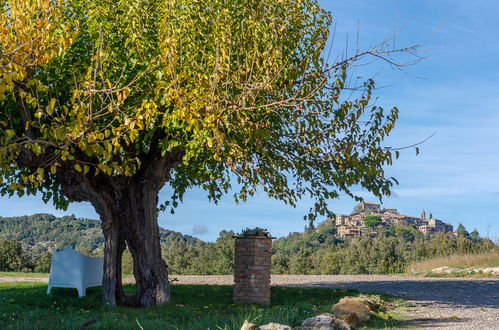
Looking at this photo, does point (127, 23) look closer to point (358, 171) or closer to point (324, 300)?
point (358, 171)

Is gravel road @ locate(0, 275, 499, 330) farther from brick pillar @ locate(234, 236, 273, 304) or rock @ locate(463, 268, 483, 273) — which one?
brick pillar @ locate(234, 236, 273, 304)

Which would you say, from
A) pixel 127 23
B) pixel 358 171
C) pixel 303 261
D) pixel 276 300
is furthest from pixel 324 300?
pixel 303 261

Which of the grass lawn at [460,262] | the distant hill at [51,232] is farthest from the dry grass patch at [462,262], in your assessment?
the distant hill at [51,232]

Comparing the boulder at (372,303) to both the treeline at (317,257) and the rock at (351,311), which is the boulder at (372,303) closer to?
the rock at (351,311)

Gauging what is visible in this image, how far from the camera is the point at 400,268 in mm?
24922

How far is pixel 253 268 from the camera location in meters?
11.4

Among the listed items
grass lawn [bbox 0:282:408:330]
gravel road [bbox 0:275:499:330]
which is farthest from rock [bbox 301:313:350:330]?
gravel road [bbox 0:275:499:330]

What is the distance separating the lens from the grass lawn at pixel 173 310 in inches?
330

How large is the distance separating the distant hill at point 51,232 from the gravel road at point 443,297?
61.7 meters

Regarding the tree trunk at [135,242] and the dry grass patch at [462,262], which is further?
the dry grass patch at [462,262]

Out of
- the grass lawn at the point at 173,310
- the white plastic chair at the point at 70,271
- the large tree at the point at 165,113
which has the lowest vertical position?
the grass lawn at the point at 173,310

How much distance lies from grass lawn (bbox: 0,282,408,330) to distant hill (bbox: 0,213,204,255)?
64511 mm

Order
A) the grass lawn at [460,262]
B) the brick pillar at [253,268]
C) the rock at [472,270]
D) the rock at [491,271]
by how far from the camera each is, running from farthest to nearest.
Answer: the grass lawn at [460,262], the rock at [472,270], the rock at [491,271], the brick pillar at [253,268]

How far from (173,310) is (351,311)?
12.4ft
